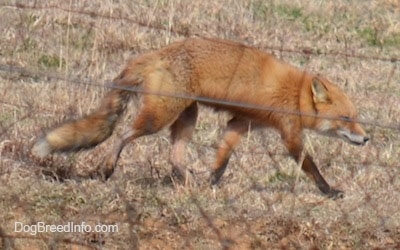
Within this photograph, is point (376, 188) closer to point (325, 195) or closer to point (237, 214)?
point (325, 195)

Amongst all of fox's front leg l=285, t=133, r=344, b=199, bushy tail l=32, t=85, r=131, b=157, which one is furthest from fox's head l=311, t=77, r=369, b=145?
bushy tail l=32, t=85, r=131, b=157

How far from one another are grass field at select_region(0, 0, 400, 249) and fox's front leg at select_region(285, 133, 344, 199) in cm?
9

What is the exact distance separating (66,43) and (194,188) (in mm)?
3149

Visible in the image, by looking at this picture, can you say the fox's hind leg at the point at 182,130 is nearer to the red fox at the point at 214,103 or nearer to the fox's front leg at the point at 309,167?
the red fox at the point at 214,103

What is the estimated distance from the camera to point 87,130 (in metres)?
6.85

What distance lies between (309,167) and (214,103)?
2.37ft

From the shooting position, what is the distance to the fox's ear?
7660mm

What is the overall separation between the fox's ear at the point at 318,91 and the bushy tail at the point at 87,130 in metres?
1.29

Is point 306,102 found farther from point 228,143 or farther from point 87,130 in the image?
point 87,130

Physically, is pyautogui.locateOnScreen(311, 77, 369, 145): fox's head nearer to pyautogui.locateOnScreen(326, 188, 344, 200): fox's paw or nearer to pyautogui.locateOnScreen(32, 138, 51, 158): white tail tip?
pyautogui.locateOnScreen(326, 188, 344, 200): fox's paw

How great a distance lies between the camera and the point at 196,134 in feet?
26.6

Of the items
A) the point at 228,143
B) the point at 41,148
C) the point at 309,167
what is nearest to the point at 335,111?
the point at 309,167

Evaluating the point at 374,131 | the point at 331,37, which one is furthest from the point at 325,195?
the point at 331,37

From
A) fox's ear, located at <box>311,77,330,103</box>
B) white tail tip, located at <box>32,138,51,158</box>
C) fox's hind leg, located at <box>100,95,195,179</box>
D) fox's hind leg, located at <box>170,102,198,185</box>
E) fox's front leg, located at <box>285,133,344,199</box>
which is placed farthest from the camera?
fox's ear, located at <box>311,77,330,103</box>
